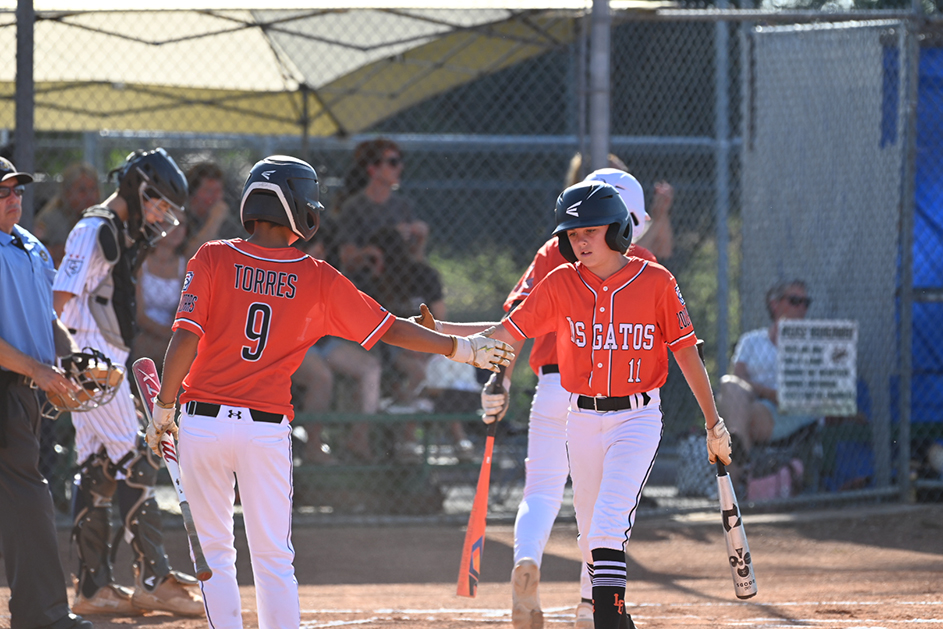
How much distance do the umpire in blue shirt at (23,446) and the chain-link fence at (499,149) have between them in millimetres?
2853

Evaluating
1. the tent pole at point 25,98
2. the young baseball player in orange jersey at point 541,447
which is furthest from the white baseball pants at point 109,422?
the young baseball player in orange jersey at point 541,447

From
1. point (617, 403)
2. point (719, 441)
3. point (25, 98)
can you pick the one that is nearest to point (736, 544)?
point (719, 441)

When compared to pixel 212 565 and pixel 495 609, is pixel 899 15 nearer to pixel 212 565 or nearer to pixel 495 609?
pixel 495 609

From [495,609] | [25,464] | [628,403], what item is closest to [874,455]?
[495,609]

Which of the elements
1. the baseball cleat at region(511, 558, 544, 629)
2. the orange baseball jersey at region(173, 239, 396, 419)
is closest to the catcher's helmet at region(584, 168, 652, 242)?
the baseball cleat at region(511, 558, 544, 629)

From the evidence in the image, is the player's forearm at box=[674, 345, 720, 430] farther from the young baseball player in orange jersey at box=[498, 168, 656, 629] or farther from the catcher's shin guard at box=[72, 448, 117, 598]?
the catcher's shin guard at box=[72, 448, 117, 598]

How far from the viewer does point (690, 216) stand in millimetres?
12211

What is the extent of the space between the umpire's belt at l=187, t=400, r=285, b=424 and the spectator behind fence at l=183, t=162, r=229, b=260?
4208 millimetres

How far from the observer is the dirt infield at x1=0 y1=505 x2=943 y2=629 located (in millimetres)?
4766

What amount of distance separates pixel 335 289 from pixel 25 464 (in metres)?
1.41

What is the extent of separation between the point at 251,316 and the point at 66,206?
4.73m

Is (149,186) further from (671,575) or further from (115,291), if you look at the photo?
(671,575)

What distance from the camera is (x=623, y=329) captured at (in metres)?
3.79

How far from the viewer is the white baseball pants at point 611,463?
143 inches
